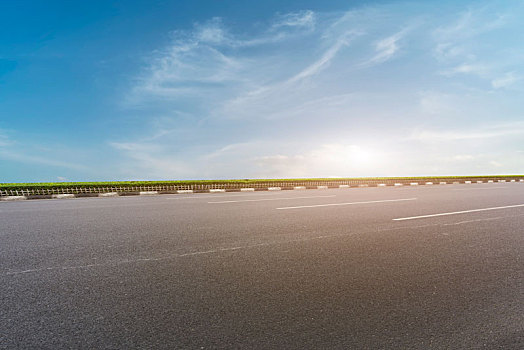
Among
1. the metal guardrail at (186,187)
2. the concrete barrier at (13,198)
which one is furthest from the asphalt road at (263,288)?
the metal guardrail at (186,187)

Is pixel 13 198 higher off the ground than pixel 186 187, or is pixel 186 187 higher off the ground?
pixel 186 187

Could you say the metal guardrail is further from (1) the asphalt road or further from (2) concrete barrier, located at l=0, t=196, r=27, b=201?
(1) the asphalt road

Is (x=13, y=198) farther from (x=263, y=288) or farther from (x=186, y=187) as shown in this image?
(x=263, y=288)

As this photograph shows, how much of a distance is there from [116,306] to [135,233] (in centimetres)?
295

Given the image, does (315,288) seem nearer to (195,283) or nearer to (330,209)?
(195,283)

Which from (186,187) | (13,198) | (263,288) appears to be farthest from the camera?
(186,187)

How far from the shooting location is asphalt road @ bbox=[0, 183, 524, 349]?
2.26m

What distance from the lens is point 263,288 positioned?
9.98ft

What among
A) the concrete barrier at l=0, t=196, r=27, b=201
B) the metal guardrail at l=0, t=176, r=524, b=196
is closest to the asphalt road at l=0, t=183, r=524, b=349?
the concrete barrier at l=0, t=196, r=27, b=201

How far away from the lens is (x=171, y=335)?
2.24 metres

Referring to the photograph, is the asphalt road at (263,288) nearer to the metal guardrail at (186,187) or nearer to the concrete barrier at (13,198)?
the concrete barrier at (13,198)

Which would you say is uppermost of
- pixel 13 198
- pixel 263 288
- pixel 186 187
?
pixel 186 187

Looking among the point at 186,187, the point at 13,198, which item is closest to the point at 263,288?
the point at 13,198

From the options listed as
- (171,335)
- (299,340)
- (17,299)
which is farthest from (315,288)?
(17,299)
